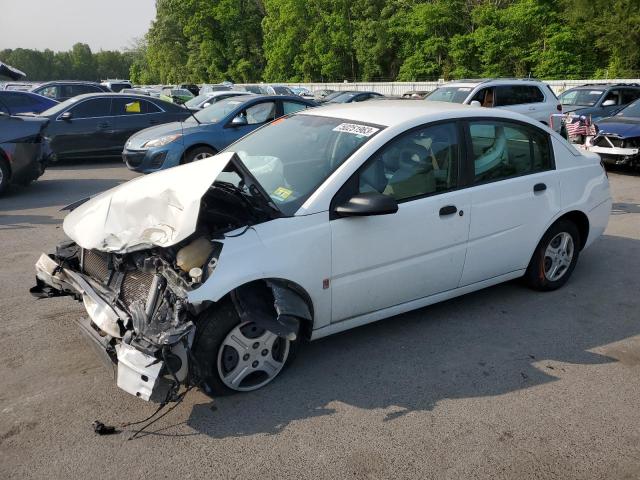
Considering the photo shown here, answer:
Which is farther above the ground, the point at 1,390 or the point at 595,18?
the point at 595,18

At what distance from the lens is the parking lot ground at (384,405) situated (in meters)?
2.95

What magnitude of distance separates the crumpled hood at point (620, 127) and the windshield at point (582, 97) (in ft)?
14.4

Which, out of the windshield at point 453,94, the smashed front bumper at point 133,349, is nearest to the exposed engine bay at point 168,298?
the smashed front bumper at point 133,349

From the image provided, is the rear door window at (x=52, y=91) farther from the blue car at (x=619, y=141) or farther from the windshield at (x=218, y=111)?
the blue car at (x=619, y=141)

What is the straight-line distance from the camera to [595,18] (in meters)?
36.2

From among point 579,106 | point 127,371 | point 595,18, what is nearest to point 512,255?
point 127,371

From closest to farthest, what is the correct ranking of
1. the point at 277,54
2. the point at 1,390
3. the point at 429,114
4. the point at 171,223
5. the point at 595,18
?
the point at 171,223 < the point at 1,390 < the point at 429,114 < the point at 595,18 < the point at 277,54

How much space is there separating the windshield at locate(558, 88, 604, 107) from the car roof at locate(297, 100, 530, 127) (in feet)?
43.0

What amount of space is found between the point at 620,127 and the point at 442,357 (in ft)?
31.5

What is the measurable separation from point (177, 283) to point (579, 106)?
1563 cm

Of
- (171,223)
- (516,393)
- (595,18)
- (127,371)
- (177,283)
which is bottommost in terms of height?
(516,393)

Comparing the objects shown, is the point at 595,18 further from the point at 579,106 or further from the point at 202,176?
the point at 202,176

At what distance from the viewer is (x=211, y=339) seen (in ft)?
10.7

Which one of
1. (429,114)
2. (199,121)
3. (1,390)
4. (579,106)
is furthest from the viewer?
(579,106)
